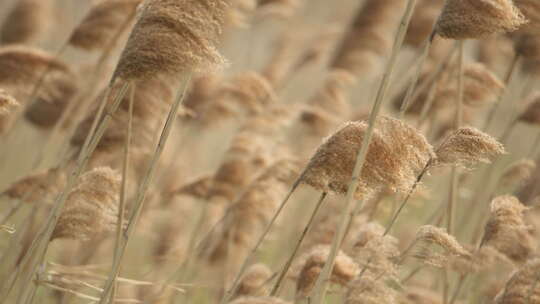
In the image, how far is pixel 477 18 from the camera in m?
2.09

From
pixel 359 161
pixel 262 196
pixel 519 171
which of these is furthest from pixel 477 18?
pixel 262 196

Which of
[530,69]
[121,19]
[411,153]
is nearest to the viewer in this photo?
[411,153]

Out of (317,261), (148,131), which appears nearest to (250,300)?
(317,261)

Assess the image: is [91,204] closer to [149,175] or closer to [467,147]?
[149,175]

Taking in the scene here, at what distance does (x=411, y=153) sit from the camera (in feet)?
6.13

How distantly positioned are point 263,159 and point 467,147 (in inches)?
72.6

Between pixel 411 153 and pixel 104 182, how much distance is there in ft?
3.28

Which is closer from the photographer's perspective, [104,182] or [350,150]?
[350,150]

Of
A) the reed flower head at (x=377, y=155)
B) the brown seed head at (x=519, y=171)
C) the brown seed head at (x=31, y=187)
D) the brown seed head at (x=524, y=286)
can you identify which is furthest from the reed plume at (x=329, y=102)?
the reed flower head at (x=377, y=155)

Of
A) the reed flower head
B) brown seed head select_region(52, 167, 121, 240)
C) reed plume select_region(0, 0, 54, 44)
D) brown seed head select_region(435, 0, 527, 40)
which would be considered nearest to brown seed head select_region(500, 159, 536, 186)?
brown seed head select_region(435, 0, 527, 40)

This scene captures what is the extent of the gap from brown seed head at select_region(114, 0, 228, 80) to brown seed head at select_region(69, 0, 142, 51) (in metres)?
1.13

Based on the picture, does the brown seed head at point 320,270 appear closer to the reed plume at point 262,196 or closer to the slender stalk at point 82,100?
the reed plume at point 262,196

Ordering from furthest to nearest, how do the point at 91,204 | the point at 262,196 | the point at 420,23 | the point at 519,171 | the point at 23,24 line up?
the point at 23,24 < the point at 420,23 < the point at 262,196 < the point at 519,171 < the point at 91,204

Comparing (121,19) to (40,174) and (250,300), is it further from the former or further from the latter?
(250,300)
